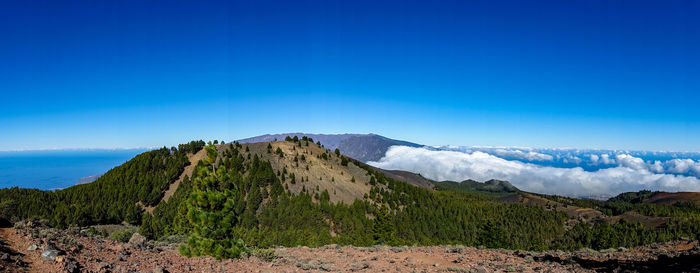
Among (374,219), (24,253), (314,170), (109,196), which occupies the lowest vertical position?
(374,219)

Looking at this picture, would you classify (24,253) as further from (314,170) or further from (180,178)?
(314,170)

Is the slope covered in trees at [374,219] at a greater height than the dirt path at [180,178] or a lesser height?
lesser

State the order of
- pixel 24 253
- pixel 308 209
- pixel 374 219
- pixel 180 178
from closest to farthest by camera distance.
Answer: pixel 24 253
pixel 374 219
pixel 308 209
pixel 180 178

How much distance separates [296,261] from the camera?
23391 millimetres

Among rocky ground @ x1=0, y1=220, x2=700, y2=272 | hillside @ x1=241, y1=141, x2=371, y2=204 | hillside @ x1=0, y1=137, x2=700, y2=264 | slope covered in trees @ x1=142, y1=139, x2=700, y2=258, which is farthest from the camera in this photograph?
hillside @ x1=241, y1=141, x2=371, y2=204

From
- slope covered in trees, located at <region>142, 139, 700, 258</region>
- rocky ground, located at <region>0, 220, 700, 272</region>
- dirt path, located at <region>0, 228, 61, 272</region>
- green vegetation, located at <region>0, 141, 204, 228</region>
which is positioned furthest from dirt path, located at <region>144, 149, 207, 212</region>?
dirt path, located at <region>0, 228, 61, 272</region>

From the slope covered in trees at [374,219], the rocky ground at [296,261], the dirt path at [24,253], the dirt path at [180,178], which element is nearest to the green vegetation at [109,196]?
the dirt path at [180,178]

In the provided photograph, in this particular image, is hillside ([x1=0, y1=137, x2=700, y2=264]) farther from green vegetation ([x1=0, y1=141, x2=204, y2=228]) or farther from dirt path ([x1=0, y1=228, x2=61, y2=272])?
dirt path ([x1=0, y1=228, x2=61, y2=272])

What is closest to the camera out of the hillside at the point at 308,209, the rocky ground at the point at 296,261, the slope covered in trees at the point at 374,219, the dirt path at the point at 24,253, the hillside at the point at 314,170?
the dirt path at the point at 24,253

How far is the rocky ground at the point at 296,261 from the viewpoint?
14.5 m

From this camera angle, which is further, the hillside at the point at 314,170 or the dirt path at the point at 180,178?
the hillside at the point at 314,170

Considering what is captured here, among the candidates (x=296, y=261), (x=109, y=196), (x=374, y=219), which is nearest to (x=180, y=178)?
(x=109, y=196)

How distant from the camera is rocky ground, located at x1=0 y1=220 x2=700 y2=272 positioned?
1451 centimetres

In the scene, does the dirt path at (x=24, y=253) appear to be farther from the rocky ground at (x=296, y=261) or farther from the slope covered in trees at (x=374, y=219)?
the slope covered in trees at (x=374, y=219)
